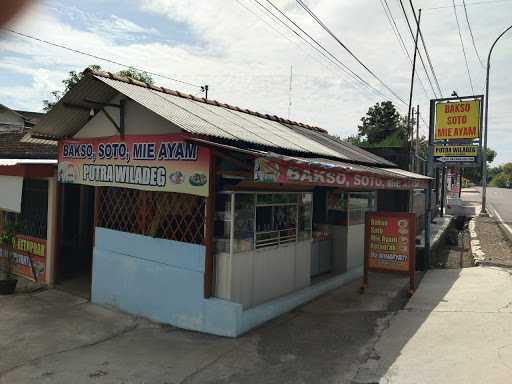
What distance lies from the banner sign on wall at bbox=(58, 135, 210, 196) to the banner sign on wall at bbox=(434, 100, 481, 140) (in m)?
9.14

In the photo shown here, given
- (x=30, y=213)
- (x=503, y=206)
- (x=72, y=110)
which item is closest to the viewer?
(x=72, y=110)

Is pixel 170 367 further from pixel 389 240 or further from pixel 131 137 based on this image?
pixel 389 240

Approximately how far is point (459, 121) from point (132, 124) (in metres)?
10.1

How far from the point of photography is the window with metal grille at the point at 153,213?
23.4 feet

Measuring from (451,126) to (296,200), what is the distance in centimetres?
762

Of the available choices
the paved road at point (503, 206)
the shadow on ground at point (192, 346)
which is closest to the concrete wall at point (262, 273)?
the shadow on ground at point (192, 346)

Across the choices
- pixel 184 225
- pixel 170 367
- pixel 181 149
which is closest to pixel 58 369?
pixel 170 367

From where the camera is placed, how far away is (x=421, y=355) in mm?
5613

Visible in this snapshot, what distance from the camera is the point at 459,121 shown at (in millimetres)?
13539

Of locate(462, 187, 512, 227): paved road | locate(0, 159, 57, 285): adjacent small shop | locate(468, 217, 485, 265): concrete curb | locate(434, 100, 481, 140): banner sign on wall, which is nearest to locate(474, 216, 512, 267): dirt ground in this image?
locate(468, 217, 485, 265): concrete curb

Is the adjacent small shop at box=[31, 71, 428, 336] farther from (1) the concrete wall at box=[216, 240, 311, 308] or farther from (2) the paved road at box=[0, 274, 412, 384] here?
(2) the paved road at box=[0, 274, 412, 384]

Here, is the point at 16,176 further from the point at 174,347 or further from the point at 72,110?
the point at 174,347

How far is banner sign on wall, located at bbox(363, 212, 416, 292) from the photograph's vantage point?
8805mm

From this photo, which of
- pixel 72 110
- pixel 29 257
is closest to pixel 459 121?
pixel 72 110
